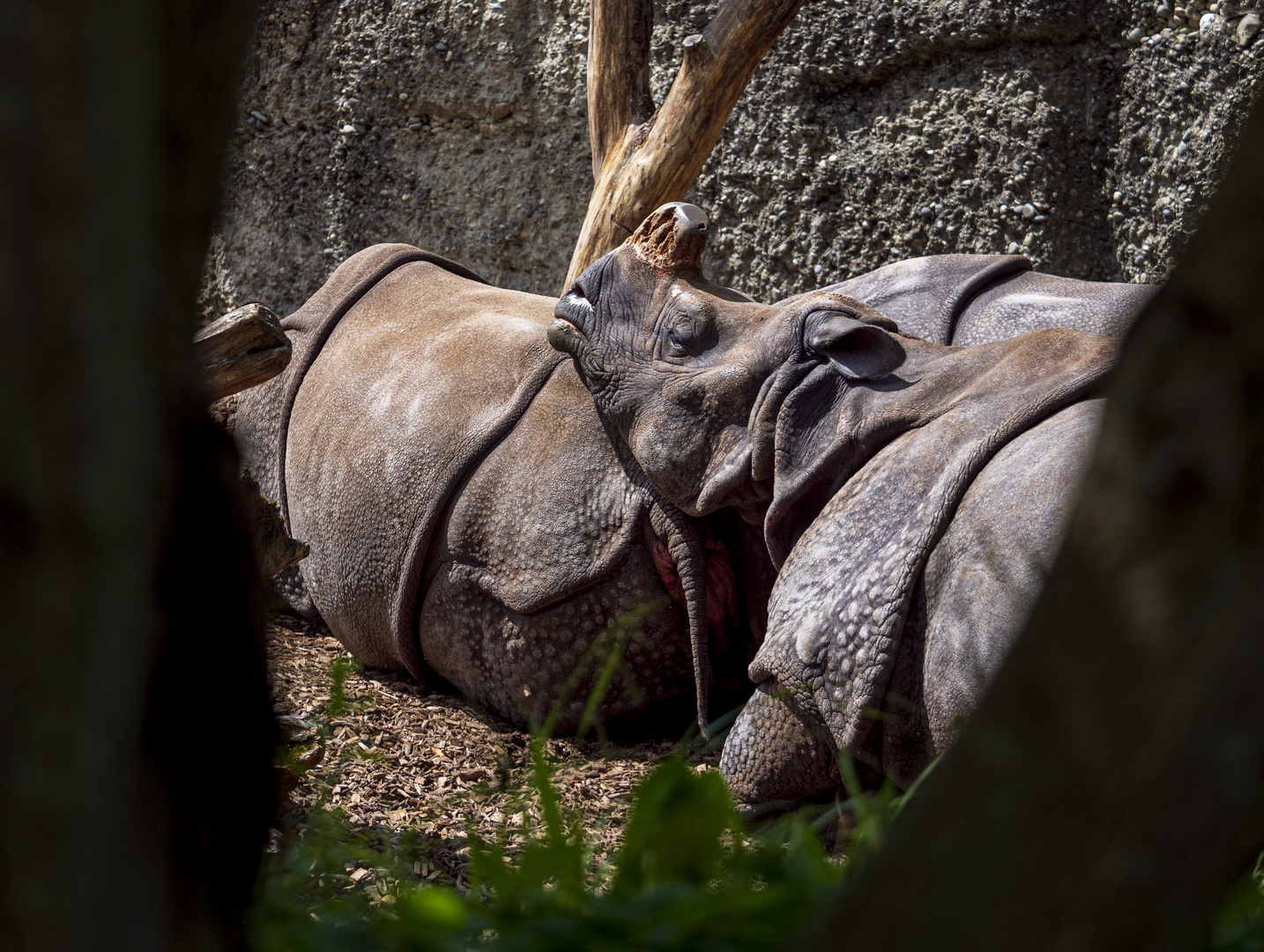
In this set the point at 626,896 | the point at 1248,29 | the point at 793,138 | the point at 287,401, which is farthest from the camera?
the point at 793,138

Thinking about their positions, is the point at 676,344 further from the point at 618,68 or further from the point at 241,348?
the point at 618,68

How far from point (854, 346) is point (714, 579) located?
71cm

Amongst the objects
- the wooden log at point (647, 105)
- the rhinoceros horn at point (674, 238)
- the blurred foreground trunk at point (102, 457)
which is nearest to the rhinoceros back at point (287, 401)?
the wooden log at point (647, 105)

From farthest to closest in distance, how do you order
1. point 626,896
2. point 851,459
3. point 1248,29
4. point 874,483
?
point 1248,29
point 851,459
point 874,483
point 626,896

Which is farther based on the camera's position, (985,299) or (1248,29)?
(1248,29)

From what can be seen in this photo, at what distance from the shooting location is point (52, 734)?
1.86ft

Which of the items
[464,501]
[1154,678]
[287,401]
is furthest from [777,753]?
[287,401]

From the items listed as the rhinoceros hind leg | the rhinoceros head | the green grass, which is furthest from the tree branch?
the green grass

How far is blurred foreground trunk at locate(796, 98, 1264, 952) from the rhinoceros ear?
196 cm

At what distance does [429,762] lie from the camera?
113 inches

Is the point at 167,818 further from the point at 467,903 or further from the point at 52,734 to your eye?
the point at 467,903

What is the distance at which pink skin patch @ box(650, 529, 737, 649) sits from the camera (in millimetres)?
2859

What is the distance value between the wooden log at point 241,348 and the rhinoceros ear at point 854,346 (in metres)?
1.19

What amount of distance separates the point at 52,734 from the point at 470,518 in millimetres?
2484
